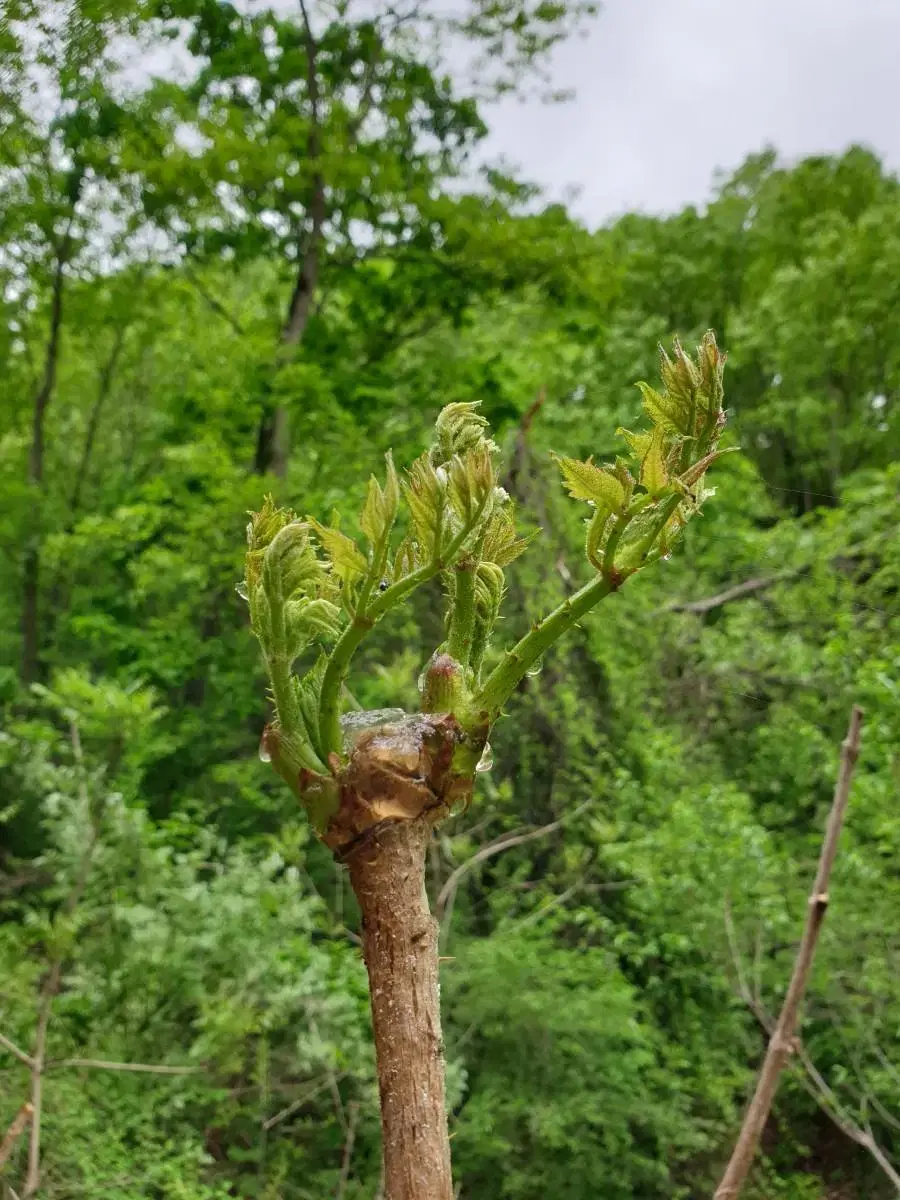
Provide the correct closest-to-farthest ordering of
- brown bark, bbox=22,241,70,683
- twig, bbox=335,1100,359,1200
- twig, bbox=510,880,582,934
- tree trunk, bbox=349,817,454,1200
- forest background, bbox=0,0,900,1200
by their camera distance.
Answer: tree trunk, bbox=349,817,454,1200 → twig, bbox=335,1100,359,1200 → forest background, bbox=0,0,900,1200 → twig, bbox=510,880,582,934 → brown bark, bbox=22,241,70,683

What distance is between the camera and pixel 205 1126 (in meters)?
3.53

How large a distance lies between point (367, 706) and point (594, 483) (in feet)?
13.4

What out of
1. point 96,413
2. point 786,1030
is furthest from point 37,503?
point 786,1030

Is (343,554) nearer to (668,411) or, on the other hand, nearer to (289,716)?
(289,716)

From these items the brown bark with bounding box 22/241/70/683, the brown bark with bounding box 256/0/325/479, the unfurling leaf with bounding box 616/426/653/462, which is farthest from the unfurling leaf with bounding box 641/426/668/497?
the brown bark with bounding box 22/241/70/683

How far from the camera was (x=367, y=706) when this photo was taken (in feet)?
14.9

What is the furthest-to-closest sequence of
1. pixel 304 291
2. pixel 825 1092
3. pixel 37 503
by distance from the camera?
pixel 37 503
pixel 304 291
pixel 825 1092

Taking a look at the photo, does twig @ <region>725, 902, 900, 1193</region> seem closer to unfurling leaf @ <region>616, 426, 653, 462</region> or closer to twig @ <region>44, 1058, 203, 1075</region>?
unfurling leaf @ <region>616, 426, 653, 462</region>

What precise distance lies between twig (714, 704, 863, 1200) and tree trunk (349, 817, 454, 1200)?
1.85ft

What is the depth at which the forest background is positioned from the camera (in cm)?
362

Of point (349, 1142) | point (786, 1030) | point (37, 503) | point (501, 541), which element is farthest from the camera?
point (37, 503)

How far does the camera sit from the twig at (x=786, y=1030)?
937mm

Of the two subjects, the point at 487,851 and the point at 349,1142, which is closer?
the point at 349,1142

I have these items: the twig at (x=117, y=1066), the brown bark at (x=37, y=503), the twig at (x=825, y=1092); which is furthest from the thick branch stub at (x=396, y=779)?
the brown bark at (x=37, y=503)
